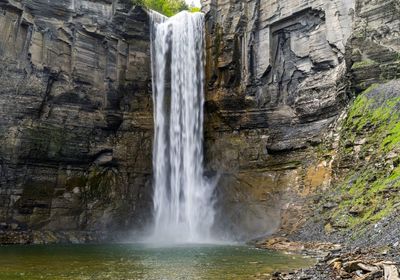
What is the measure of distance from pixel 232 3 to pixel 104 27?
9.87m

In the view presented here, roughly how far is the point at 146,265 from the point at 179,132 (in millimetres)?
18603

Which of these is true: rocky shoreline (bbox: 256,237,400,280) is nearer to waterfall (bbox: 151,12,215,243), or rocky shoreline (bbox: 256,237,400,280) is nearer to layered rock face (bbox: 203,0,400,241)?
layered rock face (bbox: 203,0,400,241)

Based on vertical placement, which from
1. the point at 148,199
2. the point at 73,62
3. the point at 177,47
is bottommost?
the point at 148,199

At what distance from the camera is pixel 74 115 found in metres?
32.1

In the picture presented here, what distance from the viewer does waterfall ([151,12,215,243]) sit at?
33.0m

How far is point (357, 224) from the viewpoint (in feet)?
69.0

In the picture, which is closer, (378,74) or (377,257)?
(377,257)

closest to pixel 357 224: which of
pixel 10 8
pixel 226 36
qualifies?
pixel 226 36

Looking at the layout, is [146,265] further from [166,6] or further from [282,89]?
[166,6]

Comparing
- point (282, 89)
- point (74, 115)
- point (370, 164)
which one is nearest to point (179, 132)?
point (74, 115)

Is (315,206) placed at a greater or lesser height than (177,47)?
lesser

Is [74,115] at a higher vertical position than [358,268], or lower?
higher

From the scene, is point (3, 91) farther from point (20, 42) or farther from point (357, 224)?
point (357, 224)

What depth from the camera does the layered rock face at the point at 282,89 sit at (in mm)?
28516
